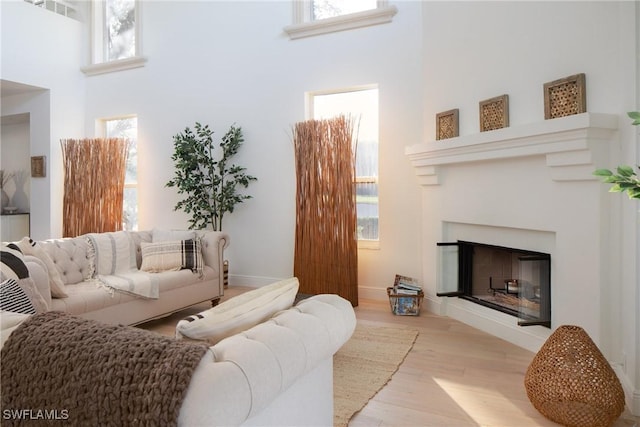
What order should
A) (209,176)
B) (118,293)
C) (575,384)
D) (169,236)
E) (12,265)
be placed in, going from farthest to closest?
(209,176) < (169,236) < (118,293) < (12,265) < (575,384)

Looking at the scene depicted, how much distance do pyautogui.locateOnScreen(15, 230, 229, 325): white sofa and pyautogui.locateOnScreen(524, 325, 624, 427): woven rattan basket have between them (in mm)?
2790

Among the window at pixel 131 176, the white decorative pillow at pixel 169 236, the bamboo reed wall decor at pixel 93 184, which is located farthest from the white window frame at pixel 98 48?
the white decorative pillow at pixel 169 236

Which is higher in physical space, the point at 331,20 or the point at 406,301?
the point at 331,20

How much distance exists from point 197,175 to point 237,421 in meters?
4.43

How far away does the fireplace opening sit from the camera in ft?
9.64

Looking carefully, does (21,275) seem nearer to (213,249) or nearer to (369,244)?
(213,249)

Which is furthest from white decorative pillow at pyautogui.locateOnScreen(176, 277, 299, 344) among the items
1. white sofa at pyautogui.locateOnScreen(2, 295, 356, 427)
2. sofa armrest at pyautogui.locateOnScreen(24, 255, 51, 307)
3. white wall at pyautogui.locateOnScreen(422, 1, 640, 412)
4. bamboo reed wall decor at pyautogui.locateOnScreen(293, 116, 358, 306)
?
bamboo reed wall decor at pyautogui.locateOnScreen(293, 116, 358, 306)

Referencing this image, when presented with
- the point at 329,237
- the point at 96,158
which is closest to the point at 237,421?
the point at 329,237

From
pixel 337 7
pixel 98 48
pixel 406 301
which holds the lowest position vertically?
pixel 406 301

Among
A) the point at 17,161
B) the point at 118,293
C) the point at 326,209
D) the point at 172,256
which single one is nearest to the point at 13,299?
the point at 118,293

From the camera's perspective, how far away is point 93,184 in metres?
5.85

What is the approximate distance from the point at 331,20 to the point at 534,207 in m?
2.97

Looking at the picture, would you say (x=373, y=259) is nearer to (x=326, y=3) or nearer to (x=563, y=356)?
(x=563, y=356)

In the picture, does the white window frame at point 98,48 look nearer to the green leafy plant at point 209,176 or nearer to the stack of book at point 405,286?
the green leafy plant at point 209,176
